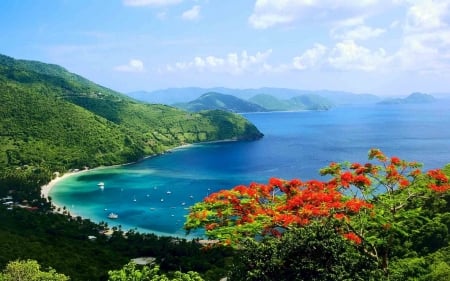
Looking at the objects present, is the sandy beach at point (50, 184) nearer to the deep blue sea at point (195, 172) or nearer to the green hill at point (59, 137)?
the deep blue sea at point (195, 172)

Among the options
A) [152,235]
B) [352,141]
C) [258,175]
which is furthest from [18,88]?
[352,141]

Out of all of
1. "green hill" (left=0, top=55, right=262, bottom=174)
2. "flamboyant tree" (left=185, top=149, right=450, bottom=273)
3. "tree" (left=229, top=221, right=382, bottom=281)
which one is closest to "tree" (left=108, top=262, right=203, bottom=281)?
"flamboyant tree" (left=185, top=149, right=450, bottom=273)

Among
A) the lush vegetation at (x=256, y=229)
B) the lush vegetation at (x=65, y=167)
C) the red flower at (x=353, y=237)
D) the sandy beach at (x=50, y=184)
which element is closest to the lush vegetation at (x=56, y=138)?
the lush vegetation at (x=65, y=167)

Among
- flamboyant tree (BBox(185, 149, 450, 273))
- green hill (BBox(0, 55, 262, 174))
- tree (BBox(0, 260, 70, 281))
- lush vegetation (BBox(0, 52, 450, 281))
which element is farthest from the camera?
green hill (BBox(0, 55, 262, 174))

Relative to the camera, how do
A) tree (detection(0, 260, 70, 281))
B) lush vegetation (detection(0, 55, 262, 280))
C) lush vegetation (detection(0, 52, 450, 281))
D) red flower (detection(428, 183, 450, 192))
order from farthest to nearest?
1. lush vegetation (detection(0, 55, 262, 280))
2. tree (detection(0, 260, 70, 281))
3. red flower (detection(428, 183, 450, 192))
4. lush vegetation (detection(0, 52, 450, 281))

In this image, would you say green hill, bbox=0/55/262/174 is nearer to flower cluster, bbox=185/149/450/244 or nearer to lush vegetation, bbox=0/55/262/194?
lush vegetation, bbox=0/55/262/194

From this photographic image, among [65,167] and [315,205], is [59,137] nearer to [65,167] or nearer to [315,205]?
[65,167]

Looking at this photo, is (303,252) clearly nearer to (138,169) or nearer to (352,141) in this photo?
(138,169)
